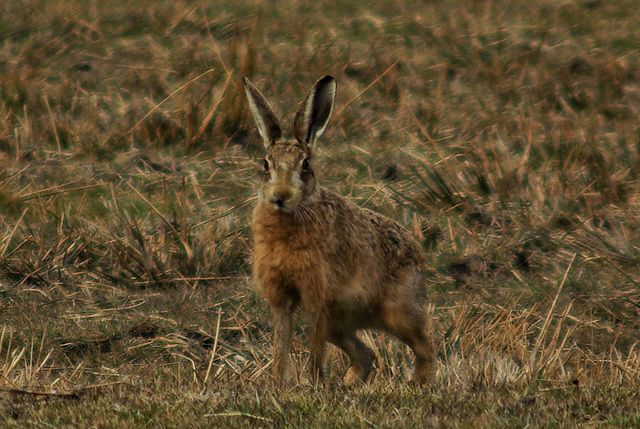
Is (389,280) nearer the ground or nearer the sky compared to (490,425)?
nearer the ground

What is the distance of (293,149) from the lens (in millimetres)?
5691

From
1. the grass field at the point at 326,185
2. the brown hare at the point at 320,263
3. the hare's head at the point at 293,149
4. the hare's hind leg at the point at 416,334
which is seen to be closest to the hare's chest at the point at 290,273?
the brown hare at the point at 320,263

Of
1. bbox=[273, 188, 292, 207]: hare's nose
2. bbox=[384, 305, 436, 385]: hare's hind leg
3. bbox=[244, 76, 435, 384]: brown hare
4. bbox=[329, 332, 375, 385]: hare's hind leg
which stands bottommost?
bbox=[329, 332, 375, 385]: hare's hind leg

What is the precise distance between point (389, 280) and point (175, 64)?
6681 millimetres

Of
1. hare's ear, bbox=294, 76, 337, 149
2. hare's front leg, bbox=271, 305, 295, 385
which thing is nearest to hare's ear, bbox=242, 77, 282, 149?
hare's ear, bbox=294, 76, 337, 149

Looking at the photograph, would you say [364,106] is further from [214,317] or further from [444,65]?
[214,317]

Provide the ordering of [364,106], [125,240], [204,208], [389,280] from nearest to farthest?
1. [389,280]
2. [125,240]
3. [204,208]
4. [364,106]

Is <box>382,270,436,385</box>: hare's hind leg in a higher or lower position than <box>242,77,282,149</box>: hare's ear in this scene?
lower

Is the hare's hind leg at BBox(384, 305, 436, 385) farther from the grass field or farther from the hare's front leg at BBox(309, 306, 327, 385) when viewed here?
the hare's front leg at BBox(309, 306, 327, 385)

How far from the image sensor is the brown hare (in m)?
5.65

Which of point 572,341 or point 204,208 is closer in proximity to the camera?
point 572,341

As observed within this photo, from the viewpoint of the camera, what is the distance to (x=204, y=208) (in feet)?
30.4

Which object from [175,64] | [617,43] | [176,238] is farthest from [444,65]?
[176,238]

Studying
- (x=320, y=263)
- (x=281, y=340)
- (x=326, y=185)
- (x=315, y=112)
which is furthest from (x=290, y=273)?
(x=326, y=185)
